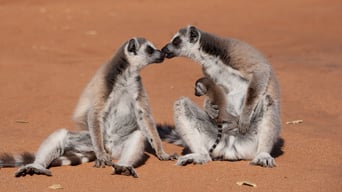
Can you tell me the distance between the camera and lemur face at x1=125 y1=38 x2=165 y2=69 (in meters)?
7.29

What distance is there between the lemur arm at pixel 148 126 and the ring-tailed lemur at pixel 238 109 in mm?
236

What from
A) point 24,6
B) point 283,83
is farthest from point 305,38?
point 24,6

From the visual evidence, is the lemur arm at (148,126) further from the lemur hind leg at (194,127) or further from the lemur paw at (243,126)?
the lemur paw at (243,126)

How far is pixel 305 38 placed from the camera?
16203mm

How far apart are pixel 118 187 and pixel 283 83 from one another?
597 centimetres

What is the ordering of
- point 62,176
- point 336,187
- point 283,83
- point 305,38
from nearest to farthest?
point 336,187, point 62,176, point 283,83, point 305,38

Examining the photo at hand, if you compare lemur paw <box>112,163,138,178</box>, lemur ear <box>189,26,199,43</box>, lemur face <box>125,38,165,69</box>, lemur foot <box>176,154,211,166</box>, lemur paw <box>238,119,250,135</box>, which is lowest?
lemur foot <box>176,154,211,166</box>

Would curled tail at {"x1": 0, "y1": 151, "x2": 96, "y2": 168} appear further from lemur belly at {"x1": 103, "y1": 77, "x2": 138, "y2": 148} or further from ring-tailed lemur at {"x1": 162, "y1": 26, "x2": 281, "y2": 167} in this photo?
ring-tailed lemur at {"x1": 162, "y1": 26, "x2": 281, "y2": 167}

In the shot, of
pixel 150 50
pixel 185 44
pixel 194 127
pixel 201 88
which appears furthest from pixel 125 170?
pixel 185 44

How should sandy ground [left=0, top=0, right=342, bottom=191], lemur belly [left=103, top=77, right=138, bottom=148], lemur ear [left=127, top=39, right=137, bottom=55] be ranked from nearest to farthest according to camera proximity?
sandy ground [left=0, top=0, right=342, bottom=191] → lemur belly [left=103, top=77, right=138, bottom=148] → lemur ear [left=127, top=39, right=137, bottom=55]

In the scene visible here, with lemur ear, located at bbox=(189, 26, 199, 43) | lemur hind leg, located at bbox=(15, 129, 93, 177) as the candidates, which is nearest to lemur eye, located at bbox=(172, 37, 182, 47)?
lemur ear, located at bbox=(189, 26, 199, 43)

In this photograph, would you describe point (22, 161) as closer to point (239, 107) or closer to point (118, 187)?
point (118, 187)

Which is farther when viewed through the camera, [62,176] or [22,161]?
[22,161]

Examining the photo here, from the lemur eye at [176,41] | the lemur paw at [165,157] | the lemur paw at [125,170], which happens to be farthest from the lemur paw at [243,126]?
the lemur paw at [125,170]
